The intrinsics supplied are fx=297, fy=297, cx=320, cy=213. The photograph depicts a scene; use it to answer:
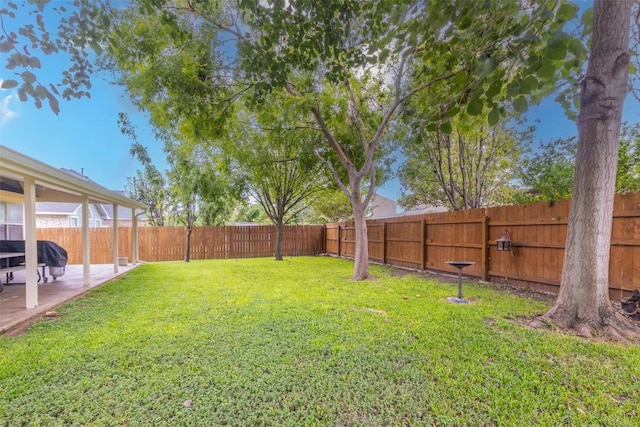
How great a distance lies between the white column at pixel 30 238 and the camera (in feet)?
13.9

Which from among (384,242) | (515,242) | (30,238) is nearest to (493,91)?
(515,242)

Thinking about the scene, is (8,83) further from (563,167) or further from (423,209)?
(423,209)

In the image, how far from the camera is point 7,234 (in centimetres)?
880

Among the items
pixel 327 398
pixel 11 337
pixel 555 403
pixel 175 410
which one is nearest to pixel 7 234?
pixel 11 337

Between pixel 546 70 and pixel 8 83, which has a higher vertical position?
pixel 546 70

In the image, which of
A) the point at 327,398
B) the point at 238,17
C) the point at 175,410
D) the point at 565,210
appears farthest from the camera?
the point at 238,17

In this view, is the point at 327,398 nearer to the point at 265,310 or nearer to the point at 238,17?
the point at 265,310

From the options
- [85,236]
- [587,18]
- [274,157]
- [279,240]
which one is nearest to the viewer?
[587,18]

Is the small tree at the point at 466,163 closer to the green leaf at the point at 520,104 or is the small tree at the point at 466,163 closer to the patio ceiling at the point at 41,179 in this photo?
the green leaf at the point at 520,104

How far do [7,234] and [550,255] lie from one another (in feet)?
45.1

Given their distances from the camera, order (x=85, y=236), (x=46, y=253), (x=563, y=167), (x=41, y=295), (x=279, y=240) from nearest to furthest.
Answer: (x=41, y=295), (x=85, y=236), (x=46, y=253), (x=563, y=167), (x=279, y=240)

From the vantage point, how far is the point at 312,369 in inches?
104

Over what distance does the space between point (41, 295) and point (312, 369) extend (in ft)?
19.0

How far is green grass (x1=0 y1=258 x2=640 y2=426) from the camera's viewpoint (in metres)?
2.04
